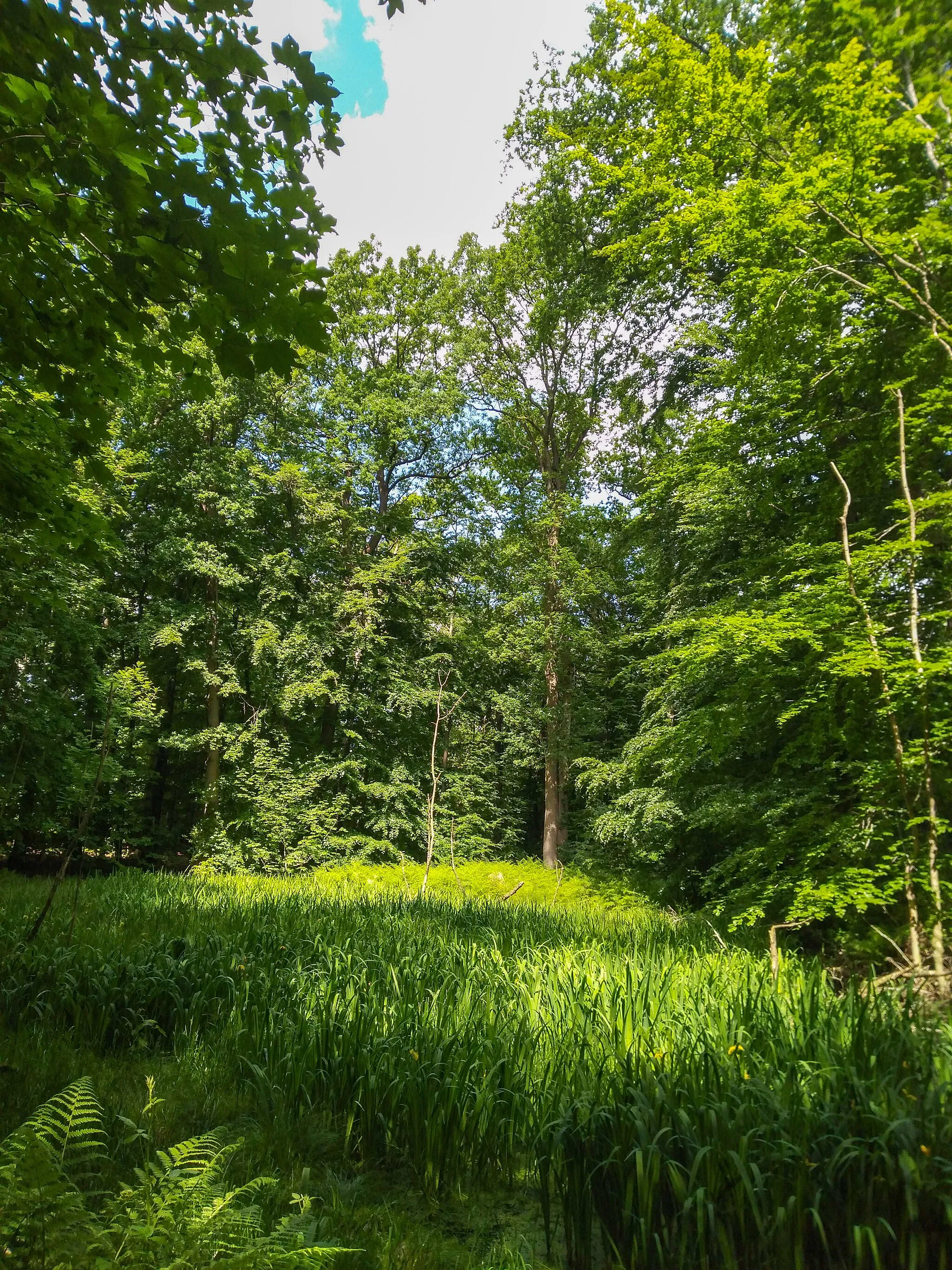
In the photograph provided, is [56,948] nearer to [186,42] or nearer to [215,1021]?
[215,1021]

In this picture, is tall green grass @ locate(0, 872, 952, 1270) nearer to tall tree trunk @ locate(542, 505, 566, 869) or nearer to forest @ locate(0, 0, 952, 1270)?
forest @ locate(0, 0, 952, 1270)

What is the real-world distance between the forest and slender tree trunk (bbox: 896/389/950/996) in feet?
0.16

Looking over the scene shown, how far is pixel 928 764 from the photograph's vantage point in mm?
3670

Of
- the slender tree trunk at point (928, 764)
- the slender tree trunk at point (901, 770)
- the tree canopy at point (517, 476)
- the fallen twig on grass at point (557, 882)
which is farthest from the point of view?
the fallen twig on grass at point (557, 882)

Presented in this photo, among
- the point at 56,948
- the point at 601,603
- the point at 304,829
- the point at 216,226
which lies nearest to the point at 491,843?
the point at 304,829

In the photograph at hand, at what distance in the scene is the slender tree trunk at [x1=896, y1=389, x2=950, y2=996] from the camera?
140 inches

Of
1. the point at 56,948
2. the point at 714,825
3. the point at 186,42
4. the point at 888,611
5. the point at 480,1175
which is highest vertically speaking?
the point at 186,42

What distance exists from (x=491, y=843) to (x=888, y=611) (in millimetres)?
11972

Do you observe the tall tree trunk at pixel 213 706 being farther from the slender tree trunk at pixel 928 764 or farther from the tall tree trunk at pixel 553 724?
the slender tree trunk at pixel 928 764

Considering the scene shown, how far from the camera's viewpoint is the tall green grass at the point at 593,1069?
1881 millimetres

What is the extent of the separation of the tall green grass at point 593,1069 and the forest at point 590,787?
21 millimetres

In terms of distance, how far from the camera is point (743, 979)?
3561mm

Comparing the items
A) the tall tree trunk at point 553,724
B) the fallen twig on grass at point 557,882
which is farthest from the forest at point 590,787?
the tall tree trunk at point 553,724

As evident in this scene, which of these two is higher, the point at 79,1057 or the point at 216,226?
the point at 216,226
